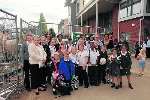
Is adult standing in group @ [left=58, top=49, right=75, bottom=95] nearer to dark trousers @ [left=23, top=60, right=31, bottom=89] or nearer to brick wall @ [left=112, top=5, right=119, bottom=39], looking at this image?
dark trousers @ [left=23, top=60, right=31, bottom=89]

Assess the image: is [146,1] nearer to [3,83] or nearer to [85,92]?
[85,92]

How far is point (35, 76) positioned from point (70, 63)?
3.96 feet

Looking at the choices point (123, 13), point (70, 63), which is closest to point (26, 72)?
point (70, 63)

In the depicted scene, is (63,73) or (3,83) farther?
(63,73)

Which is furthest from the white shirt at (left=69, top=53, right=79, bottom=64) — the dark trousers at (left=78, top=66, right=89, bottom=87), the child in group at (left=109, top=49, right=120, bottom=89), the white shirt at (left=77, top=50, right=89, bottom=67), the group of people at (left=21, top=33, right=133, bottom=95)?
the child in group at (left=109, top=49, right=120, bottom=89)

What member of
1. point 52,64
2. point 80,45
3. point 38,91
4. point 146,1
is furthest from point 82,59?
point 146,1

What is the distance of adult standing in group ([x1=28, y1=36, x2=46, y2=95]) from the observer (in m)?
11.0

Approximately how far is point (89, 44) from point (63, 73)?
2.24 m

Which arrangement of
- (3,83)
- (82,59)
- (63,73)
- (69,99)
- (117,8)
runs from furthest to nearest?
(117,8)
(82,59)
(63,73)
(69,99)
(3,83)

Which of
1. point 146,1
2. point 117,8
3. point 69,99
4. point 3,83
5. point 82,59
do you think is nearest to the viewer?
point 3,83

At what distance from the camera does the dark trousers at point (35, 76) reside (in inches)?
438

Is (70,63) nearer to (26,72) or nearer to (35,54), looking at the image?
(35,54)

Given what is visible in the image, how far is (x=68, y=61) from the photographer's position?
1124cm

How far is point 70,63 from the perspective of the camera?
11.4m
